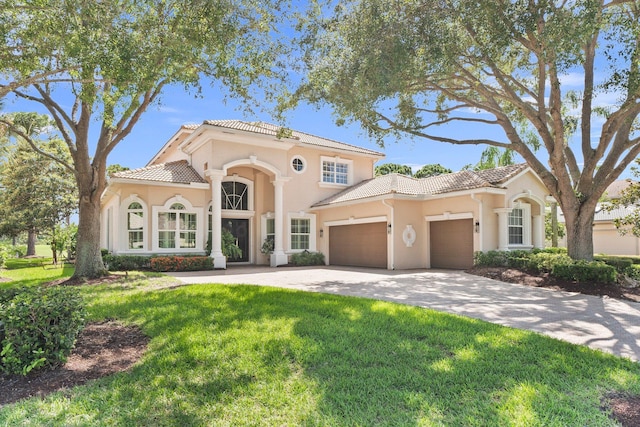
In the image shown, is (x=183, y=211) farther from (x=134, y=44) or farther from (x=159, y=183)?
(x=134, y=44)

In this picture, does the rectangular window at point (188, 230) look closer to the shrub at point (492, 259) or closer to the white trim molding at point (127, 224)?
the white trim molding at point (127, 224)

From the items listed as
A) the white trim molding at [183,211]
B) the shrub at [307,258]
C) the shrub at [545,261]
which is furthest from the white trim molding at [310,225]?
the shrub at [545,261]

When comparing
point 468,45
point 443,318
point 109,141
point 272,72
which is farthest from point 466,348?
point 109,141

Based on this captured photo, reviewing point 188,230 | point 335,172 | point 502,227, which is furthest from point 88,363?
point 335,172

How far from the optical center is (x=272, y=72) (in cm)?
1113

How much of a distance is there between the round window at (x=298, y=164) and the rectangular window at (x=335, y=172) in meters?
1.45

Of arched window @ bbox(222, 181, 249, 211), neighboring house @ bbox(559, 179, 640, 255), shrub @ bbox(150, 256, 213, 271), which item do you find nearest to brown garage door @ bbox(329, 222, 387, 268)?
arched window @ bbox(222, 181, 249, 211)

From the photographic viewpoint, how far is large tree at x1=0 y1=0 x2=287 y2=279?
7.14 meters

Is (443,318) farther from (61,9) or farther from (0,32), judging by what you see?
(0,32)

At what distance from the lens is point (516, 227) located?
55.6 ft

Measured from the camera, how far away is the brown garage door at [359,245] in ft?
58.2

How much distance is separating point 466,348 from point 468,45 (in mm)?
9782

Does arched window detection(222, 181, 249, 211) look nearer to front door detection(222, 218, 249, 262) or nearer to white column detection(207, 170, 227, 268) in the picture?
front door detection(222, 218, 249, 262)

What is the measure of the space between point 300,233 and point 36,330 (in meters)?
16.2
